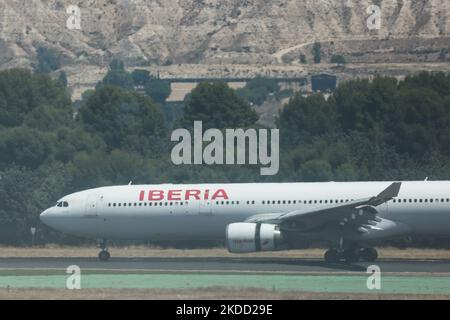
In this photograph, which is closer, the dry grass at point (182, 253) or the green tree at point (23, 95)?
the dry grass at point (182, 253)

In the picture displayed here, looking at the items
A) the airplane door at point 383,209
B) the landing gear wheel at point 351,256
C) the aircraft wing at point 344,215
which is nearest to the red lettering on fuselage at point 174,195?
the aircraft wing at point 344,215

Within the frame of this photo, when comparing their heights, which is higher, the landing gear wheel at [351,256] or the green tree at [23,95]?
the green tree at [23,95]

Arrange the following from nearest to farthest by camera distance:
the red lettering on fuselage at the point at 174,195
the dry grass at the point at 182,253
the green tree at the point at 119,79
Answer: the red lettering on fuselage at the point at 174,195 → the dry grass at the point at 182,253 → the green tree at the point at 119,79

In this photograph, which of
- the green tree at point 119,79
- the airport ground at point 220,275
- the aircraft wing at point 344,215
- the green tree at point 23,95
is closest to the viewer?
the airport ground at point 220,275

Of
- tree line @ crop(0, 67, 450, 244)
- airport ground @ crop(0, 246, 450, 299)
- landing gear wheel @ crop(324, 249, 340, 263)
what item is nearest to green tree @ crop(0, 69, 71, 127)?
tree line @ crop(0, 67, 450, 244)

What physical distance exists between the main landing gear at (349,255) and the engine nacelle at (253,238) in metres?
2.24

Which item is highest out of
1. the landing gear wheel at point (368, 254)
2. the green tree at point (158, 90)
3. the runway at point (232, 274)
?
the runway at point (232, 274)

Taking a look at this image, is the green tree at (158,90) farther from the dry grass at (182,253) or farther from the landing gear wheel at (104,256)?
the landing gear wheel at (104,256)

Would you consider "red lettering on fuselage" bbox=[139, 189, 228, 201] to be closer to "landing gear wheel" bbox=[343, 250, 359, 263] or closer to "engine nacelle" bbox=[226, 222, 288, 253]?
"engine nacelle" bbox=[226, 222, 288, 253]

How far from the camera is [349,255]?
158 ft

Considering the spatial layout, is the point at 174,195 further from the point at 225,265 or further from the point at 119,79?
the point at 119,79

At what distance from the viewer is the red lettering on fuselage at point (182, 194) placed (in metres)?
50.2

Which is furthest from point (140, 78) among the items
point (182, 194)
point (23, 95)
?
point (182, 194)
